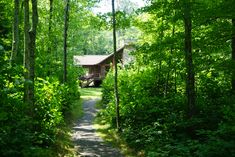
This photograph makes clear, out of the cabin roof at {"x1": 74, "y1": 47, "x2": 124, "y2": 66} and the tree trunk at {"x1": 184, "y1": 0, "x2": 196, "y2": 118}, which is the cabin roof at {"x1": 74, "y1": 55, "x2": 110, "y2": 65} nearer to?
the cabin roof at {"x1": 74, "y1": 47, "x2": 124, "y2": 66}

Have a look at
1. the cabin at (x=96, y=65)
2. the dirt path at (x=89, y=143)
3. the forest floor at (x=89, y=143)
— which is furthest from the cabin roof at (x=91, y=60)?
the dirt path at (x=89, y=143)

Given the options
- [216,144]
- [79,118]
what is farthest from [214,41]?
[79,118]

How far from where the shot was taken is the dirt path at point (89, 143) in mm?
12539

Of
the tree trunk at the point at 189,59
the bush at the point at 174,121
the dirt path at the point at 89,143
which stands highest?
the tree trunk at the point at 189,59

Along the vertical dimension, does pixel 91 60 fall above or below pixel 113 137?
above

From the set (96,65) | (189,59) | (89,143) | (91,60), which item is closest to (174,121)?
(189,59)

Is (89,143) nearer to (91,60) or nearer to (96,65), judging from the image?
(96,65)

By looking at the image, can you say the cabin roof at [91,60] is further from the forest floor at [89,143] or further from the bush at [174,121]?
the bush at [174,121]

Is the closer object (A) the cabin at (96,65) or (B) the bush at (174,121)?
(B) the bush at (174,121)

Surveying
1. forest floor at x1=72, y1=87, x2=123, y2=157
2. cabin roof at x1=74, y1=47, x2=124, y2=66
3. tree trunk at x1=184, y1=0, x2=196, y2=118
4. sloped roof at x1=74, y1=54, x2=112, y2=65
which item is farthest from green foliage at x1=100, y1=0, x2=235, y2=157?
sloped roof at x1=74, y1=54, x2=112, y2=65

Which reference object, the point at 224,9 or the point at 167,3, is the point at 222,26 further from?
the point at 167,3

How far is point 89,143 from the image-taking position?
14.3m

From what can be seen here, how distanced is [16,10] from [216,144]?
38.4 feet

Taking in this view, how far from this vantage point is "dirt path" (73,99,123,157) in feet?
41.1
